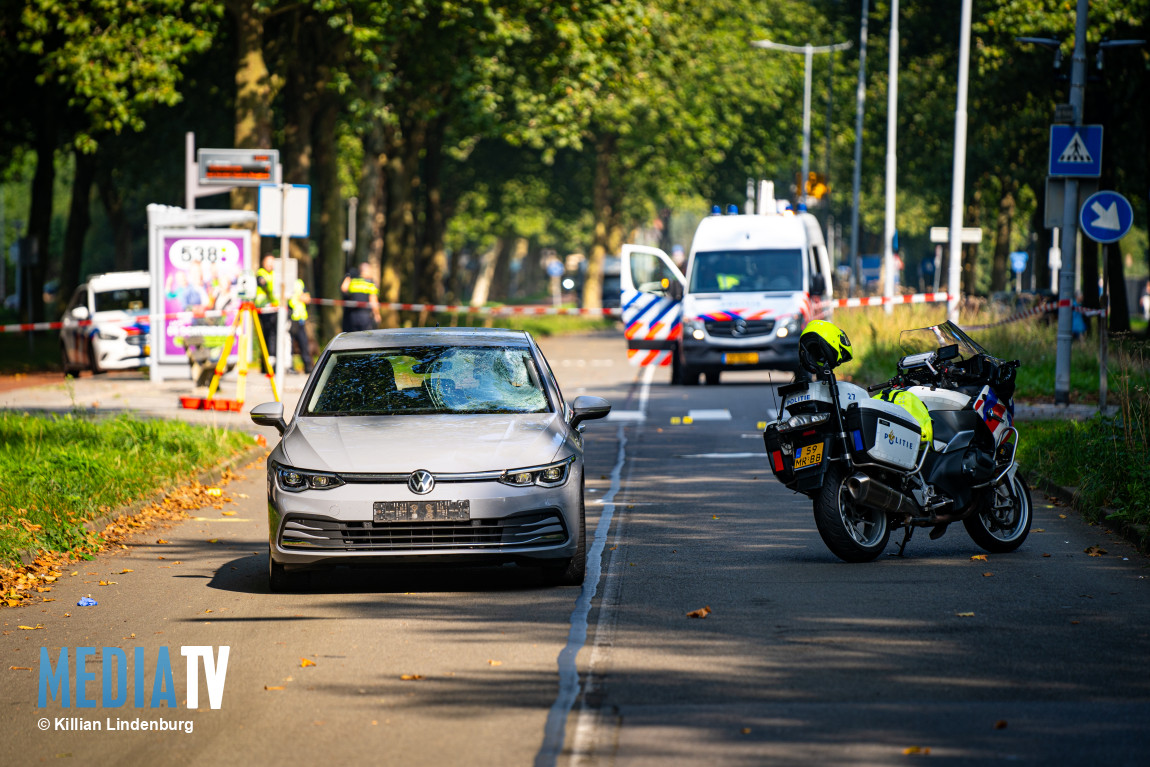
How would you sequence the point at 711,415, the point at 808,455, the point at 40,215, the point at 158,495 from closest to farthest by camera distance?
the point at 808,455 → the point at 158,495 → the point at 711,415 → the point at 40,215

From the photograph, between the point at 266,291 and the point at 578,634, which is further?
the point at 266,291

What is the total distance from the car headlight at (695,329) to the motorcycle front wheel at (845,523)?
15524 millimetres

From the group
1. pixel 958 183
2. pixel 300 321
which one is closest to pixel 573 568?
pixel 300 321

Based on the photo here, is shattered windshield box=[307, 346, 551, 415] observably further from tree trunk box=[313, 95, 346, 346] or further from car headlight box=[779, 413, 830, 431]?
tree trunk box=[313, 95, 346, 346]

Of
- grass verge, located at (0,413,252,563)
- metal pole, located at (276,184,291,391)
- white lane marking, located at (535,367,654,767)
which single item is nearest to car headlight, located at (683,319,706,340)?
metal pole, located at (276,184,291,391)

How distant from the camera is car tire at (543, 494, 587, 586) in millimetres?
8945

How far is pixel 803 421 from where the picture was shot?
9.73m

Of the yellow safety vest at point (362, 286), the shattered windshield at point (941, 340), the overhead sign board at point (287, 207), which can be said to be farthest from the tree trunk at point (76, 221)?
the shattered windshield at point (941, 340)

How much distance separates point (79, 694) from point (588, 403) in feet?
12.5

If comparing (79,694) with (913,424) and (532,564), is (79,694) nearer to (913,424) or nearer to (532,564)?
(532,564)

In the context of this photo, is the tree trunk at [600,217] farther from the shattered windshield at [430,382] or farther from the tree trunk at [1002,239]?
the shattered windshield at [430,382]

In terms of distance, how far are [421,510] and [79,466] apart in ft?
17.4

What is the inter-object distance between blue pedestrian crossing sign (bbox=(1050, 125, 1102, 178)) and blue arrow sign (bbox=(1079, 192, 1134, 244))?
35.1 inches

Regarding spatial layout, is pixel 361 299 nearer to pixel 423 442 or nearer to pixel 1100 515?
pixel 1100 515
